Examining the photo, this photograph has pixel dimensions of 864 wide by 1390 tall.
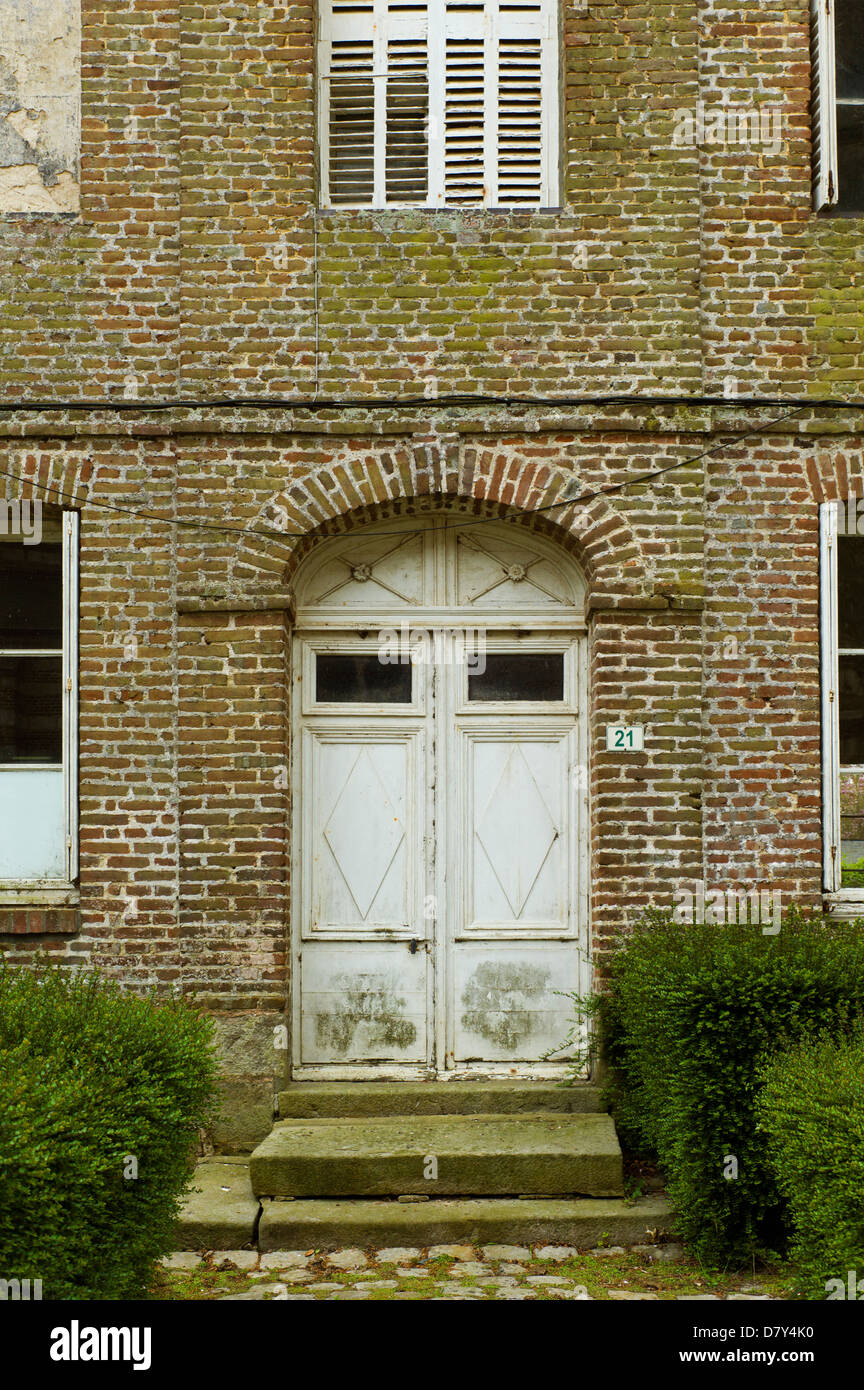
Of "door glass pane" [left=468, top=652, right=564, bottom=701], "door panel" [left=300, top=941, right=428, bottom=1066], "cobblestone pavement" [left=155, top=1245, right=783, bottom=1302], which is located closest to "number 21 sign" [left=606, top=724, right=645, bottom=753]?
"door glass pane" [left=468, top=652, right=564, bottom=701]

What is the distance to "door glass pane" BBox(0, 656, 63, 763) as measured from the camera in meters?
7.00

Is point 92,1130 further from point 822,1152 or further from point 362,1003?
point 362,1003

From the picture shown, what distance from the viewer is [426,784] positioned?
23.5 ft

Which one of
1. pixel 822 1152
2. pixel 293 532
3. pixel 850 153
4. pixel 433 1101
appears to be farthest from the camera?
pixel 850 153

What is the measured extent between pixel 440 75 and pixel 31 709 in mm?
4314

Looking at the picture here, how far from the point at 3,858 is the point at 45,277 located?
3241mm

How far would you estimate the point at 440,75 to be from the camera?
7.23 m

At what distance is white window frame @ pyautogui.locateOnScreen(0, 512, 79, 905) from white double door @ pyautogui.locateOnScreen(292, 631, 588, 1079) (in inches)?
48.0

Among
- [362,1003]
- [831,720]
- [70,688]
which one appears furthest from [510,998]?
[70,688]

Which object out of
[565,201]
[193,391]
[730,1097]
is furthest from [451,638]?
[730,1097]

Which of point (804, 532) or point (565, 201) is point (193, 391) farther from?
point (804, 532)

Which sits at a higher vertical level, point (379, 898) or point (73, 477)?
point (73, 477)

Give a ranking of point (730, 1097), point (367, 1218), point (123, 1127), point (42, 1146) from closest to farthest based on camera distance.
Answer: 1. point (42, 1146)
2. point (123, 1127)
3. point (730, 1097)
4. point (367, 1218)

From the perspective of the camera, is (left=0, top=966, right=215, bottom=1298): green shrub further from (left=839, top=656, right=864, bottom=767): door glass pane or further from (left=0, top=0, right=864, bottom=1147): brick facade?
(left=839, top=656, right=864, bottom=767): door glass pane
